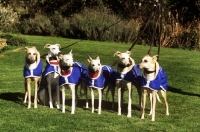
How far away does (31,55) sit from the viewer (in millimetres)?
8336

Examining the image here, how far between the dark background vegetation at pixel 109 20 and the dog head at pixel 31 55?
13.4 meters

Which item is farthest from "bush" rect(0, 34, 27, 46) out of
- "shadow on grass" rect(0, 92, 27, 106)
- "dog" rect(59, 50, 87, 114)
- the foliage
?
"dog" rect(59, 50, 87, 114)

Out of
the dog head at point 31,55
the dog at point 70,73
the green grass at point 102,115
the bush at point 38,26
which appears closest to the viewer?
the green grass at point 102,115

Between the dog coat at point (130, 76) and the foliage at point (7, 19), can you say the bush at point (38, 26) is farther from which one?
the dog coat at point (130, 76)

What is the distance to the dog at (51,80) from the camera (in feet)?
28.1

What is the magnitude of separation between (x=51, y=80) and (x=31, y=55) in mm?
733

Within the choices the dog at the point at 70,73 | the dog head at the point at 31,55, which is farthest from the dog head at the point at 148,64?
the dog head at the point at 31,55

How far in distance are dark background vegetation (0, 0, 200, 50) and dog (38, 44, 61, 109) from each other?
12.9m

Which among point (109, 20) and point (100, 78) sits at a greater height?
point (109, 20)

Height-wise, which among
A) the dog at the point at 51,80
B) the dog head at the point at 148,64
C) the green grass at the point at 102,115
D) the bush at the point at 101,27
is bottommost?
the green grass at the point at 102,115

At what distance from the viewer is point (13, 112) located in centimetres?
859

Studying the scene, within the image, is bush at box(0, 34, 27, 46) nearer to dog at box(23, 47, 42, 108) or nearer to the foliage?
the foliage

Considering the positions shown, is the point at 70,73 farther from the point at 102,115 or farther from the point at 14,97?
the point at 14,97

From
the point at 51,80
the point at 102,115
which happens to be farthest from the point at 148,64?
the point at 51,80
